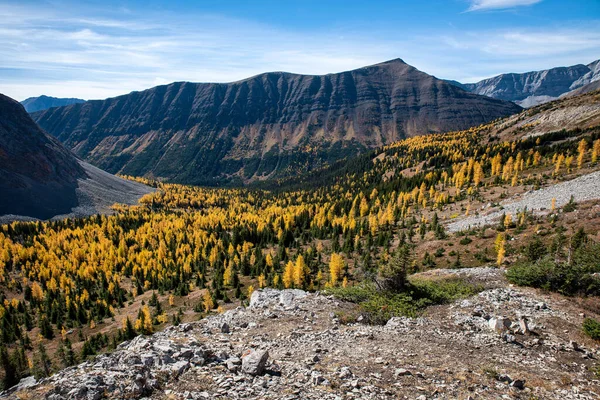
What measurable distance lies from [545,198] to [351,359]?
93.2m

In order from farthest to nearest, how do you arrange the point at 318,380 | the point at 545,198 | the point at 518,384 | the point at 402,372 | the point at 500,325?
the point at 545,198 < the point at 500,325 < the point at 402,372 < the point at 518,384 < the point at 318,380

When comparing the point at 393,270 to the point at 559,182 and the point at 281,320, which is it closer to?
the point at 281,320

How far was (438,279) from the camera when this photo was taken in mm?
40656

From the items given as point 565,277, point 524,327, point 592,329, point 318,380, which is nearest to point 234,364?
point 318,380

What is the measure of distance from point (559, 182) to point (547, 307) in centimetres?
9502

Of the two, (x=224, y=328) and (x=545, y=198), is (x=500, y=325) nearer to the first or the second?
(x=224, y=328)

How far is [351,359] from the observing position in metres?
18.4

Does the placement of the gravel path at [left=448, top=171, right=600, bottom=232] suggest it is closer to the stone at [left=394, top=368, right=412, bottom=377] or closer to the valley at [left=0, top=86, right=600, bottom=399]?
the valley at [left=0, top=86, right=600, bottom=399]

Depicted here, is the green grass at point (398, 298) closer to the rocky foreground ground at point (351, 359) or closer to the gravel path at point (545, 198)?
the rocky foreground ground at point (351, 359)

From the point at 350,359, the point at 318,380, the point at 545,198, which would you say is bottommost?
the point at 350,359

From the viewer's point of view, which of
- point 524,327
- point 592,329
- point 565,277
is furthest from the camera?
point 565,277

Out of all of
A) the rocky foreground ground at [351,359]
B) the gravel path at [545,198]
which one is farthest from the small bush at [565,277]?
the gravel path at [545,198]

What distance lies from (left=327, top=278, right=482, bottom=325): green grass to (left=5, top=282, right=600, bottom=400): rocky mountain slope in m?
1.47

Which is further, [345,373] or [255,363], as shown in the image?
[345,373]
